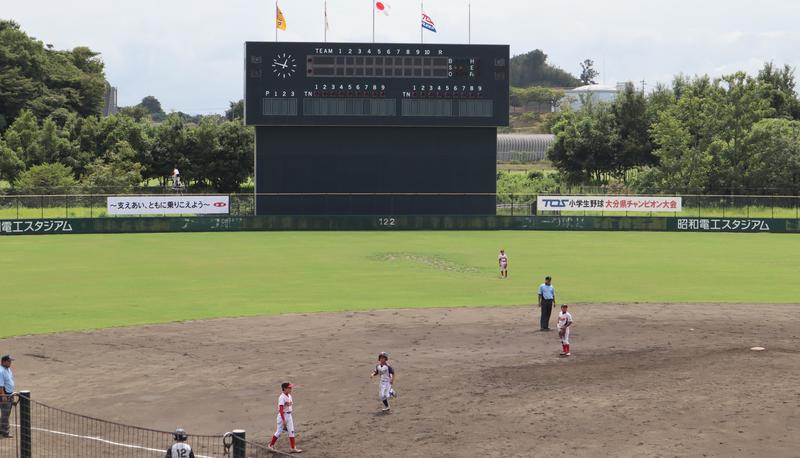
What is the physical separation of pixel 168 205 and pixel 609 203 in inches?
1363

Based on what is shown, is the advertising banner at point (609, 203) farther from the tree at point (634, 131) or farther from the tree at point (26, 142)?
the tree at point (26, 142)

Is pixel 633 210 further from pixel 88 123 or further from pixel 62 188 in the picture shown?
pixel 88 123

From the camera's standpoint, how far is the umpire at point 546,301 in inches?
1184

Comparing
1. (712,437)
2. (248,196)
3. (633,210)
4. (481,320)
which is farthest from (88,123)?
(712,437)

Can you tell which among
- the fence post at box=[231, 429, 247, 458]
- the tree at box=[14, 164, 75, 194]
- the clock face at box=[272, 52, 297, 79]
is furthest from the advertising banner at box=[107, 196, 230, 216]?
the fence post at box=[231, 429, 247, 458]

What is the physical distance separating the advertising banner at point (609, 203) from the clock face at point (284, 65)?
23.1 meters

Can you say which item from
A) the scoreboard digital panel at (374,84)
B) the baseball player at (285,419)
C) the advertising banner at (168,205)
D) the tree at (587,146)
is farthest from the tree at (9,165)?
the baseball player at (285,419)

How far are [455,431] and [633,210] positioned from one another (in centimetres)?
6010

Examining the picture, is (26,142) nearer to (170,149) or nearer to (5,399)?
(170,149)

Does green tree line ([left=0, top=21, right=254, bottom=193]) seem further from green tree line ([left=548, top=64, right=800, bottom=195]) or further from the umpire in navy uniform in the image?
the umpire in navy uniform

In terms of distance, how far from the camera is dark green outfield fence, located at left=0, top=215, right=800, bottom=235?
2703 inches

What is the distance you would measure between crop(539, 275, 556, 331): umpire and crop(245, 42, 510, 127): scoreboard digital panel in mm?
38222

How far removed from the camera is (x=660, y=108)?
362 ft

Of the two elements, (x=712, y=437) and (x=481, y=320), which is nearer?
(x=712, y=437)
